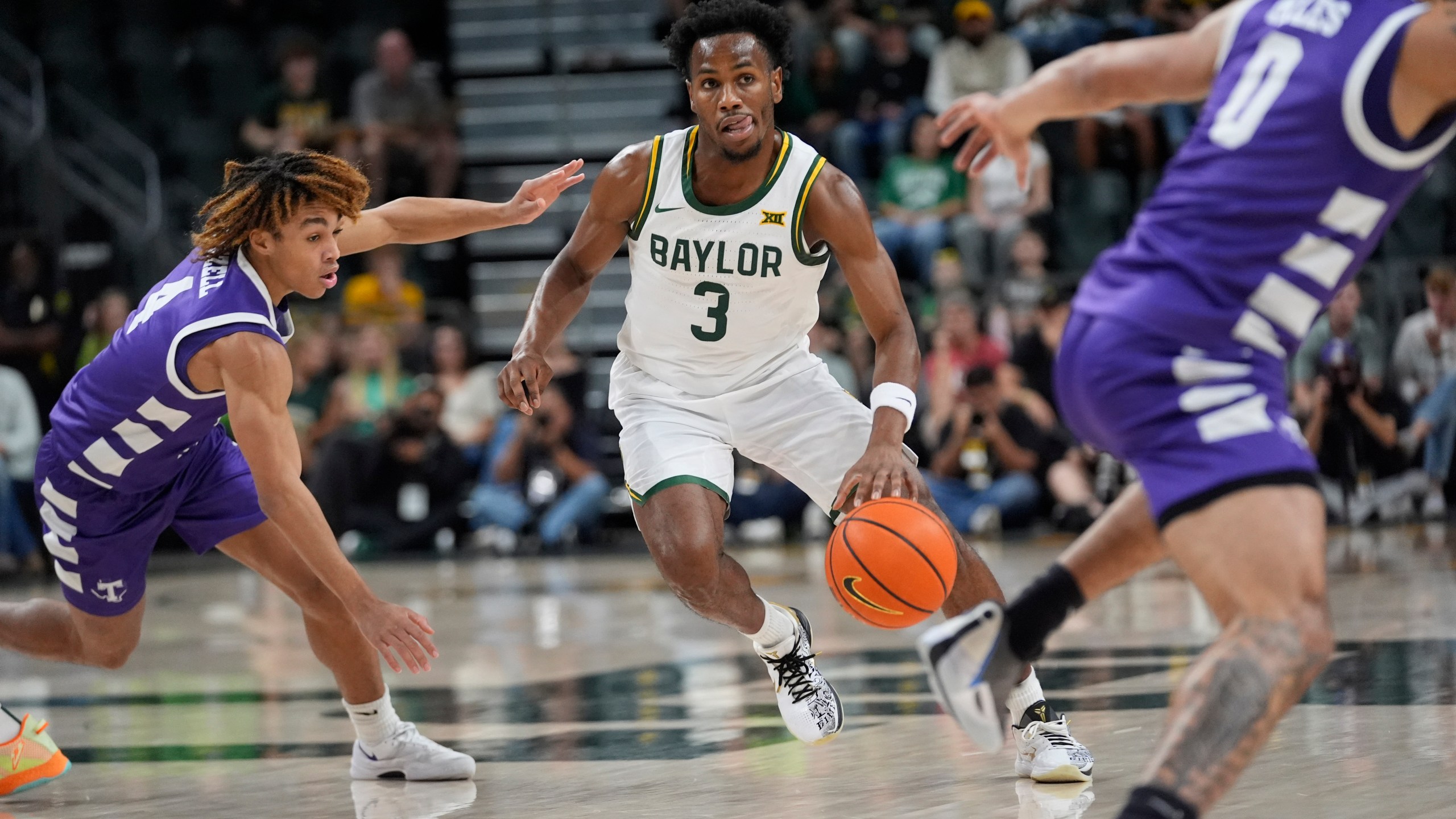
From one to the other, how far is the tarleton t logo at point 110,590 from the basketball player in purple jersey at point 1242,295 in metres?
2.84

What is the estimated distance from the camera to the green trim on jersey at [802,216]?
483 cm

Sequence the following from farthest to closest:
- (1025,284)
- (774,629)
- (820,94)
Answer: (820,94)
(1025,284)
(774,629)

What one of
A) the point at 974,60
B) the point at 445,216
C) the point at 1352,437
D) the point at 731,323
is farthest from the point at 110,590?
the point at 974,60

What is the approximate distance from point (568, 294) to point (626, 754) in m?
1.38

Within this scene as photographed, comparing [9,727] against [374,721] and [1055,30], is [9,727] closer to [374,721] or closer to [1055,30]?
[374,721]

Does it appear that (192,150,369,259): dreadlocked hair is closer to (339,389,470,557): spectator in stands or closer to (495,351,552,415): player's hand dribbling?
(495,351,552,415): player's hand dribbling

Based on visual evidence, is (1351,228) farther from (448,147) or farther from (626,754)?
(448,147)

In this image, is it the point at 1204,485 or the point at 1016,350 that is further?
the point at 1016,350

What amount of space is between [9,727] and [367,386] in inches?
321

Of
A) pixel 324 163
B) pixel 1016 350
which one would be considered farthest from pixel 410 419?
pixel 324 163

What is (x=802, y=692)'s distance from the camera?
15.4ft

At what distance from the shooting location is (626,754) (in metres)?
4.75

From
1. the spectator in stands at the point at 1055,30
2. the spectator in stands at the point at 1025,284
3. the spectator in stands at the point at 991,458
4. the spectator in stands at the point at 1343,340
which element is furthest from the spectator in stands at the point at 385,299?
the spectator in stands at the point at 1343,340

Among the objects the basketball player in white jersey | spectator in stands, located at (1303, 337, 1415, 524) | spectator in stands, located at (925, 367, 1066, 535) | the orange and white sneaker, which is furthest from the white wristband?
spectator in stands, located at (1303, 337, 1415, 524)
